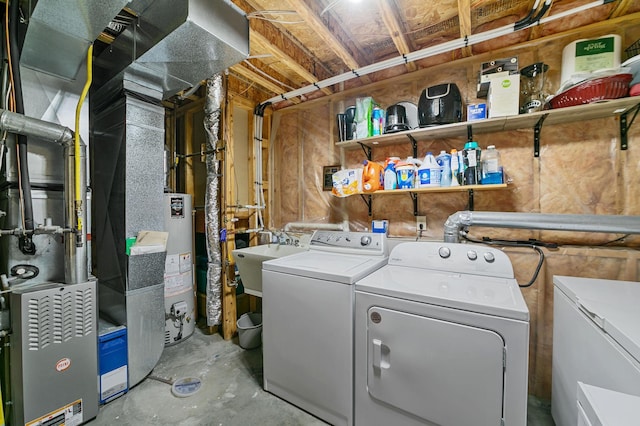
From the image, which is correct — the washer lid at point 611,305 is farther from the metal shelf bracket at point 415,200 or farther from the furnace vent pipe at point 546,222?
the metal shelf bracket at point 415,200

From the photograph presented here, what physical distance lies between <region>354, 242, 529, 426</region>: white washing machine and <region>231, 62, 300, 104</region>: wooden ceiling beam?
2238 mm

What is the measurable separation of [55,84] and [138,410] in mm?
2392

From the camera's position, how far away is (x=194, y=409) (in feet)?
5.78

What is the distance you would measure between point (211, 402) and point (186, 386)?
A: 30cm

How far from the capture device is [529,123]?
1873mm

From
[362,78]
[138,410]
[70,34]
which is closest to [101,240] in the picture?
[138,410]

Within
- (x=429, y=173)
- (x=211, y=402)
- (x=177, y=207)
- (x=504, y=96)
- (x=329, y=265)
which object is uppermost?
(x=504, y=96)

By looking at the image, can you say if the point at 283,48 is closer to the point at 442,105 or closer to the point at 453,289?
the point at 442,105

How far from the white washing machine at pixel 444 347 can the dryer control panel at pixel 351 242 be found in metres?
0.43

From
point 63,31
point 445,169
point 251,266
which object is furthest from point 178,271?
point 445,169

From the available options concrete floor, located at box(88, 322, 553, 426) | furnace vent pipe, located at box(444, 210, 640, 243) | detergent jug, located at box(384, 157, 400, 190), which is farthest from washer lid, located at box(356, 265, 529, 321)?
concrete floor, located at box(88, 322, 553, 426)

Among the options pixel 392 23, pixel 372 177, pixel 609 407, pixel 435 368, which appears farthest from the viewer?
pixel 372 177

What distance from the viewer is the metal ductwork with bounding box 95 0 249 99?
4.69 ft

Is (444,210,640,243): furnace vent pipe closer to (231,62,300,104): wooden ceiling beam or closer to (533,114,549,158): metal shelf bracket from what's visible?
(533,114,549,158): metal shelf bracket
